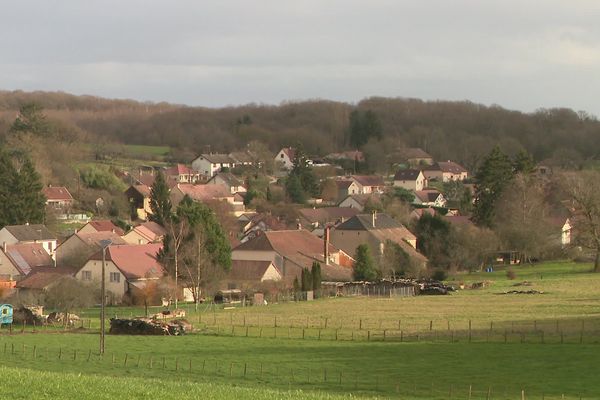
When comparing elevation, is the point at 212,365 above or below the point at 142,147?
below

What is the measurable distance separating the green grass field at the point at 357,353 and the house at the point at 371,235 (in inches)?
880

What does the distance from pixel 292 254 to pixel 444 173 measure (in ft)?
266

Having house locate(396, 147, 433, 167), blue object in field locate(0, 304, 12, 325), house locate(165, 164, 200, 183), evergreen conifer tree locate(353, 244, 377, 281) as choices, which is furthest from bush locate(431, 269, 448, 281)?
house locate(396, 147, 433, 167)

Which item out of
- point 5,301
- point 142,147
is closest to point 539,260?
point 5,301

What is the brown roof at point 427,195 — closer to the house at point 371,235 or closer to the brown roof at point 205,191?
the brown roof at point 205,191

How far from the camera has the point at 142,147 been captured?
173875 mm

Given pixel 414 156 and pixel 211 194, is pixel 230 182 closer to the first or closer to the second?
pixel 211 194

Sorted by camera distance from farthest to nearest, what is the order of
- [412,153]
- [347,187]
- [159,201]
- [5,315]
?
[412,153] → [347,187] → [159,201] → [5,315]

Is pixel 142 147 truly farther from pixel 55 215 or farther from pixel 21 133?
pixel 55 215

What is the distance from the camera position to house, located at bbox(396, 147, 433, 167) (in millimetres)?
160625

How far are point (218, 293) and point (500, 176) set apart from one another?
3746cm

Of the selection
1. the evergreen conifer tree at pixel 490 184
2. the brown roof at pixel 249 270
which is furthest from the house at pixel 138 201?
the brown roof at pixel 249 270

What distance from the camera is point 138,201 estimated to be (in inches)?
4028

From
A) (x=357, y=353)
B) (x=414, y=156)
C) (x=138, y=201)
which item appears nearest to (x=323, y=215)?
(x=138, y=201)
